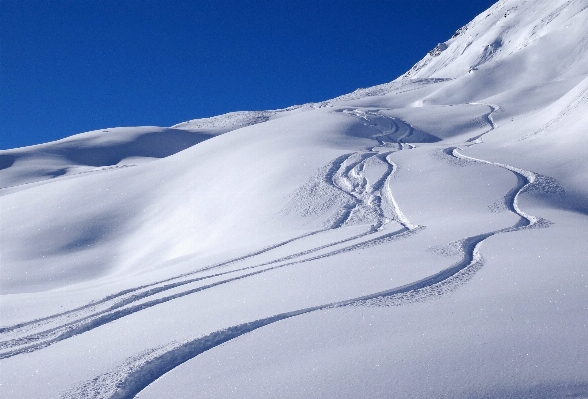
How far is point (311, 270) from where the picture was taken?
6980mm

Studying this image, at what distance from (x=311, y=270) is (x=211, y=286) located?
1.27 meters

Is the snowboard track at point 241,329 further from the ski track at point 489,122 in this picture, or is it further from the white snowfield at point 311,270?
the ski track at point 489,122

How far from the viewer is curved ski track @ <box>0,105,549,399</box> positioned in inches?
169

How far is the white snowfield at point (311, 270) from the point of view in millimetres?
4109

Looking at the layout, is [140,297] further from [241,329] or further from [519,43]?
[519,43]

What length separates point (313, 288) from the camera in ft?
20.0

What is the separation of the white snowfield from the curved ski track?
28mm

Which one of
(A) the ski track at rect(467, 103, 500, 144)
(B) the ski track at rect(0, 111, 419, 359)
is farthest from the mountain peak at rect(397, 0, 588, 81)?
(B) the ski track at rect(0, 111, 419, 359)

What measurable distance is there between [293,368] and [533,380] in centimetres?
169

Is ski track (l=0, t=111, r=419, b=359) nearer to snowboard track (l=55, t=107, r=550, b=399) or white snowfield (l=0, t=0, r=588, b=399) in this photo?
white snowfield (l=0, t=0, r=588, b=399)

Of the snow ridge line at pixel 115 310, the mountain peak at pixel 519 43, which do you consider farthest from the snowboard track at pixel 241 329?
the mountain peak at pixel 519 43

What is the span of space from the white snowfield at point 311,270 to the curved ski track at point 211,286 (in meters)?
0.03

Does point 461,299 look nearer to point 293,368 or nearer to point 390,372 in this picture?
point 390,372

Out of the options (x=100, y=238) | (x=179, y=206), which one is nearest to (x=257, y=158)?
(x=179, y=206)
